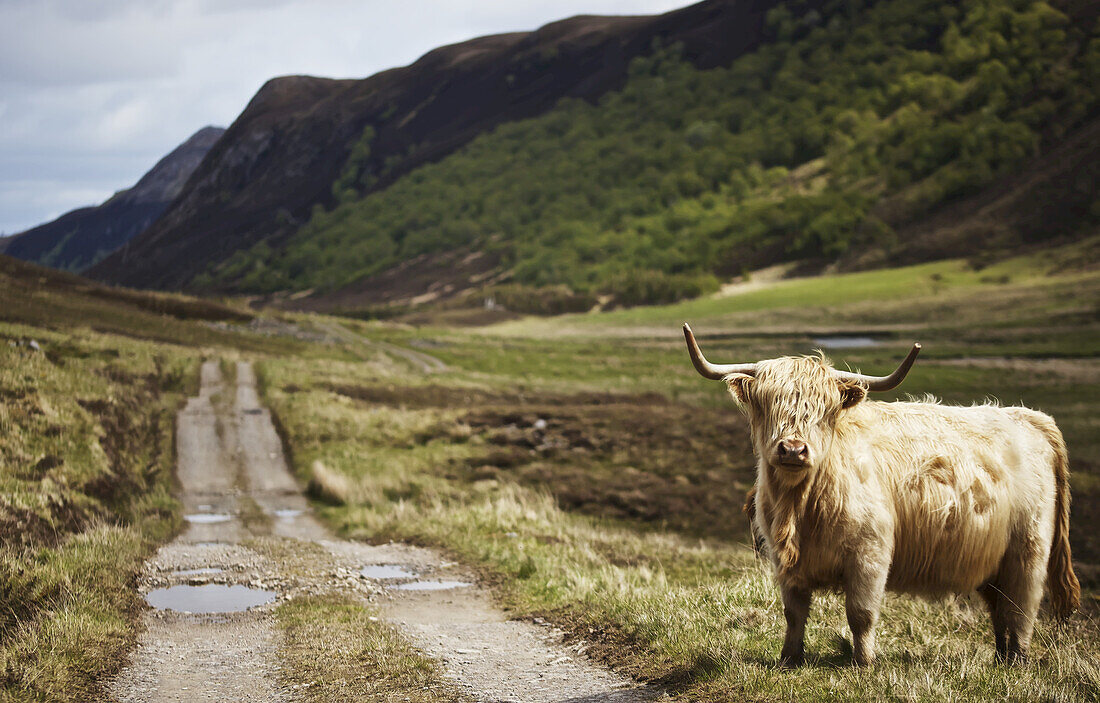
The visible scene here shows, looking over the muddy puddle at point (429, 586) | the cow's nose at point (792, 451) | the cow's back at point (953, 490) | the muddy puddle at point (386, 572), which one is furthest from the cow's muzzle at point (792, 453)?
the muddy puddle at point (386, 572)

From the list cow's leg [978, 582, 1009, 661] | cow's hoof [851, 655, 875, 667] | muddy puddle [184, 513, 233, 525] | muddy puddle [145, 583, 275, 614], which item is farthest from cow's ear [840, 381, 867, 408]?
muddy puddle [184, 513, 233, 525]

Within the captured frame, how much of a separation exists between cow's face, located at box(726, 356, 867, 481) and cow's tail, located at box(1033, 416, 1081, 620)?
2284 millimetres

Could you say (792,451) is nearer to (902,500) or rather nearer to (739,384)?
(739,384)

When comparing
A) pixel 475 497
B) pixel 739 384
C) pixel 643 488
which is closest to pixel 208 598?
pixel 739 384

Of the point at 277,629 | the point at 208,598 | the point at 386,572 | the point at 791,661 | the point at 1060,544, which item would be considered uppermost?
the point at 1060,544

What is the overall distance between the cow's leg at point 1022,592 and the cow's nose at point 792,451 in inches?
101

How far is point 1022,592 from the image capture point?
7691mm

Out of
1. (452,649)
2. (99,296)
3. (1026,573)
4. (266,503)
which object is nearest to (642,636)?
(452,649)

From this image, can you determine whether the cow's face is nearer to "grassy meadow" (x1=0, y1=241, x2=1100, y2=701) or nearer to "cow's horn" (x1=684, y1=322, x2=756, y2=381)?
"cow's horn" (x1=684, y1=322, x2=756, y2=381)

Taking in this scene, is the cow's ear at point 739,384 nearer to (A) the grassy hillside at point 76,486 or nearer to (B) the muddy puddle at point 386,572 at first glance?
(A) the grassy hillside at point 76,486

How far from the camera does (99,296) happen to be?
63094 mm

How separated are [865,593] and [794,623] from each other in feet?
2.16

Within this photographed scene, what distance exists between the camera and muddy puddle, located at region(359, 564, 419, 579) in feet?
43.6

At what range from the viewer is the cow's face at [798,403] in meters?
6.93
